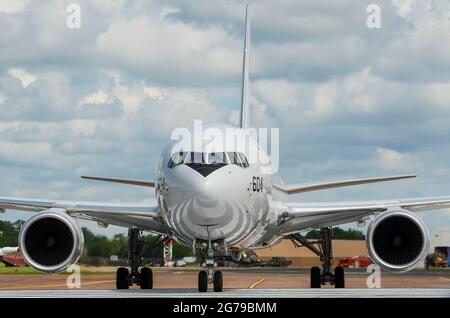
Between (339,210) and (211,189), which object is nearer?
(211,189)

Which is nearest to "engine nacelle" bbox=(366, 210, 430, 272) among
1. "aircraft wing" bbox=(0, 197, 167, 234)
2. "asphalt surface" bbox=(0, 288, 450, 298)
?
"asphalt surface" bbox=(0, 288, 450, 298)

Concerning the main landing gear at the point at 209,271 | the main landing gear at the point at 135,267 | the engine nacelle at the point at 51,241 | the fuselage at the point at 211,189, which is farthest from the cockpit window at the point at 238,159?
the main landing gear at the point at 135,267

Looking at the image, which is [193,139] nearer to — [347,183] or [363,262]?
[347,183]

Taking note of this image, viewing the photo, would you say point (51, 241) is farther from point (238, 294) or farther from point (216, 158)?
point (216, 158)

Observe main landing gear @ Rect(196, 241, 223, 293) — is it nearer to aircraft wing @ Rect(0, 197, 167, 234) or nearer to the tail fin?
aircraft wing @ Rect(0, 197, 167, 234)

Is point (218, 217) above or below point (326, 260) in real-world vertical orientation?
above

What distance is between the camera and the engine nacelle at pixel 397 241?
24.8 meters

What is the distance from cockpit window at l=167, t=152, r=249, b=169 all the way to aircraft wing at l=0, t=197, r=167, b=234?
363 centimetres

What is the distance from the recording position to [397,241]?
25047mm

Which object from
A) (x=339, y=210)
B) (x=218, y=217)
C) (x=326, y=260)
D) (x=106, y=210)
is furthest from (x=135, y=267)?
(x=218, y=217)

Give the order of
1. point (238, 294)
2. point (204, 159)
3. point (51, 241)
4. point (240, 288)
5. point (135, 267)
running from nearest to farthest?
point (204, 159) → point (238, 294) → point (51, 241) → point (135, 267) → point (240, 288)

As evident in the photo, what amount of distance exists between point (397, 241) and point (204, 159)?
6.02 metres
